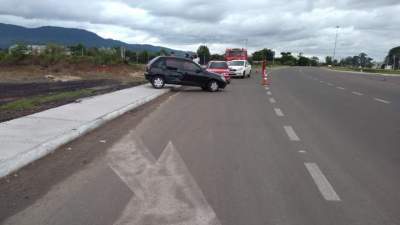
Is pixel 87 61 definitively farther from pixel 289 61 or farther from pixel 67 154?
pixel 289 61

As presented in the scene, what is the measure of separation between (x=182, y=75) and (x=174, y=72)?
44cm

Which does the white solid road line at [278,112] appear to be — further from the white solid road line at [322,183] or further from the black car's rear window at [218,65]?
the black car's rear window at [218,65]

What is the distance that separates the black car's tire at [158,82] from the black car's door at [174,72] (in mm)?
259

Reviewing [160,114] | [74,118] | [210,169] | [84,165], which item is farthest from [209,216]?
[160,114]

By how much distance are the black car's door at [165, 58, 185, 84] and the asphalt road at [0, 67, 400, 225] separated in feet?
40.1

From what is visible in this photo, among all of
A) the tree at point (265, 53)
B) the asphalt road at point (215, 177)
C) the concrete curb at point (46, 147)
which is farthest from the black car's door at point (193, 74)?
the tree at point (265, 53)

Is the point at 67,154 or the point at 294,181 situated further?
the point at 67,154

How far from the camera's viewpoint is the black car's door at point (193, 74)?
23.9 m

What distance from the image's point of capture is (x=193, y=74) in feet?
78.5

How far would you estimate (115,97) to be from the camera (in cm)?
1744

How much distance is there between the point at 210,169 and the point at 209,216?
2018 millimetres

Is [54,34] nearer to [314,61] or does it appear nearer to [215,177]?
[314,61]

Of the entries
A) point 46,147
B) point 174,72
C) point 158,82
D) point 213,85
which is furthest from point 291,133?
point 158,82

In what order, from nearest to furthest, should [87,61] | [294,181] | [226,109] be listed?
[294,181]
[226,109]
[87,61]
